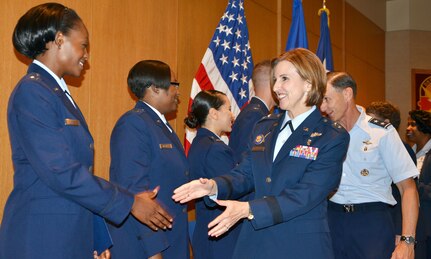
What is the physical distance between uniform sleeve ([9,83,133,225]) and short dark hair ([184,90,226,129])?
1.73 m

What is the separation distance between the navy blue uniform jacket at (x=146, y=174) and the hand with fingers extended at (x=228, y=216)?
2.85 feet

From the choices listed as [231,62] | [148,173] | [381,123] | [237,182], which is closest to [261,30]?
[231,62]

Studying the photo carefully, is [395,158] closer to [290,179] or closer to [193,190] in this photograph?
[290,179]

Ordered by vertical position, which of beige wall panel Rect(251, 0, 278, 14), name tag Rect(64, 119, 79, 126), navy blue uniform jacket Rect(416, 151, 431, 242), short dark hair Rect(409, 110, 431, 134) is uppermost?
beige wall panel Rect(251, 0, 278, 14)

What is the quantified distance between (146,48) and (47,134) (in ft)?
8.47

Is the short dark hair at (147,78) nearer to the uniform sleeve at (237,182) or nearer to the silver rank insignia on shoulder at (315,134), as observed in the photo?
the uniform sleeve at (237,182)

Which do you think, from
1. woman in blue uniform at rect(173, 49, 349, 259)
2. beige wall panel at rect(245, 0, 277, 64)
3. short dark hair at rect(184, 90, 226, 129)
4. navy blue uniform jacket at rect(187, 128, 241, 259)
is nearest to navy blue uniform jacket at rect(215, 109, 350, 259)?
woman in blue uniform at rect(173, 49, 349, 259)

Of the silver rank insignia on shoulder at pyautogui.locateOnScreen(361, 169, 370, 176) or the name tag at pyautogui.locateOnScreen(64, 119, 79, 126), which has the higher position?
the name tag at pyautogui.locateOnScreen(64, 119, 79, 126)

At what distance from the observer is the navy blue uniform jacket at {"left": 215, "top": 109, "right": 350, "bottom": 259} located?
1.98 metres

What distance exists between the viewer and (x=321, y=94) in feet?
7.30

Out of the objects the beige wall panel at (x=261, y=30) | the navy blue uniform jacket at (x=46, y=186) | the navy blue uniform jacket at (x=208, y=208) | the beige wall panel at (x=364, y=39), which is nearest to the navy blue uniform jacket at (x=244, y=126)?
the navy blue uniform jacket at (x=208, y=208)

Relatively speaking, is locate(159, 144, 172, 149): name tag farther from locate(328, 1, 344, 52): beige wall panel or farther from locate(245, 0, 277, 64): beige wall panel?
locate(328, 1, 344, 52): beige wall panel

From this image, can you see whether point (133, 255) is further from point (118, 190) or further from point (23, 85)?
point (23, 85)

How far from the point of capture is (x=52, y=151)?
1991 mm
